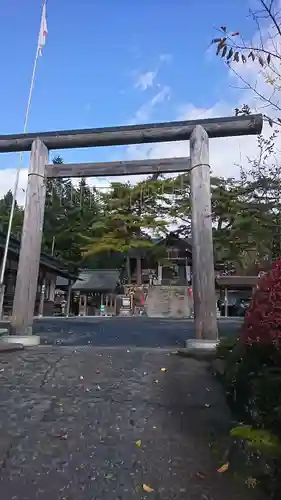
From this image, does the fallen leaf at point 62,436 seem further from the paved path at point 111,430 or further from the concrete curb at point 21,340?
the concrete curb at point 21,340

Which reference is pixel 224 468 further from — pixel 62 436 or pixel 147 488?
pixel 62 436

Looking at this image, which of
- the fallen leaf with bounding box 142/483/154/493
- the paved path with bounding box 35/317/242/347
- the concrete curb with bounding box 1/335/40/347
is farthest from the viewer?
the paved path with bounding box 35/317/242/347

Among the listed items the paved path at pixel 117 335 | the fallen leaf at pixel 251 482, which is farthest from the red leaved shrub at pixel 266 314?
the paved path at pixel 117 335

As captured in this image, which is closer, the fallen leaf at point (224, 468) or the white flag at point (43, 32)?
the fallen leaf at point (224, 468)

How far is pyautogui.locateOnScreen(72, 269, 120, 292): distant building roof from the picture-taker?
32000 mm

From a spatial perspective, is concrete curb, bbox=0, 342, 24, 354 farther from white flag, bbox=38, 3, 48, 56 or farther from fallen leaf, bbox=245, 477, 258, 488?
white flag, bbox=38, 3, 48, 56

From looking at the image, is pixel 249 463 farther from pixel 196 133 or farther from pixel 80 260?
pixel 80 260

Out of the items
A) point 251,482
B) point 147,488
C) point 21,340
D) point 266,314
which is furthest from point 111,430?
point 21,340

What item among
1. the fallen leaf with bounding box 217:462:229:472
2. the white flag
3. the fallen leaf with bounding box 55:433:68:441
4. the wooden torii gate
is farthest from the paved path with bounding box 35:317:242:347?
the white flag

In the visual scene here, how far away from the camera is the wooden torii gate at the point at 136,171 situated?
22.5 ft

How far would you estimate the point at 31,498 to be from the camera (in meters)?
2.60

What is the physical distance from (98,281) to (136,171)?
25.4 m

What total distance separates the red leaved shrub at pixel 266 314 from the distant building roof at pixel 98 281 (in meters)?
28.6

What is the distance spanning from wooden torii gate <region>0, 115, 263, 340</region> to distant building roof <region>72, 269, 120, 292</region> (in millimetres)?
24180
